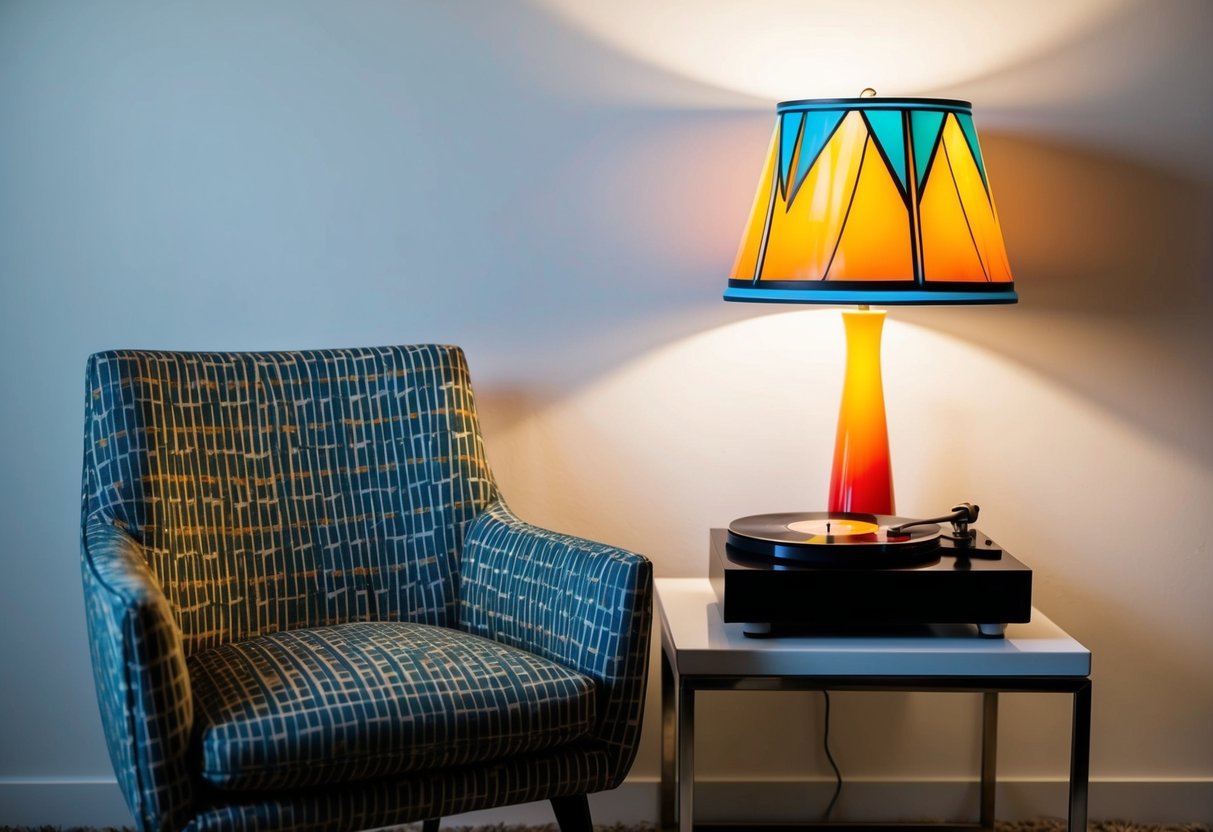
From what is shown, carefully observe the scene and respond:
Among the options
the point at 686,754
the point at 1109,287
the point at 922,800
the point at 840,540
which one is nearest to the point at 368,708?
the point at 686,754

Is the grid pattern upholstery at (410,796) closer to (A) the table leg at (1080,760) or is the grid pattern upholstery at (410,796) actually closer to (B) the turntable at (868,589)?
(B) the turntable at (868,589)

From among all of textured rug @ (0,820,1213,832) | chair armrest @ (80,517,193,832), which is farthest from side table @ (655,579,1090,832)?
chair armrest @ (80,517,193,832)

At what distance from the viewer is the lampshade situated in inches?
66.9

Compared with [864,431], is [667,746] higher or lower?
lower

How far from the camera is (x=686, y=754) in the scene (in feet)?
5.56

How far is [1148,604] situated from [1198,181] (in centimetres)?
76

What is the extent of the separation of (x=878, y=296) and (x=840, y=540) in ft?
1.13

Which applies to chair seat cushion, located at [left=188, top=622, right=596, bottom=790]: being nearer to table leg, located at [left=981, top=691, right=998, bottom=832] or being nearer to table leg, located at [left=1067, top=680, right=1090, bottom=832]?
table leg, located at [left=1067, top=680, right=1090, bottom=832]

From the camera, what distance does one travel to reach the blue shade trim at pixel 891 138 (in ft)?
5.62

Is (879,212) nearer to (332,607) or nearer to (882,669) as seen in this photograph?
(882,669)

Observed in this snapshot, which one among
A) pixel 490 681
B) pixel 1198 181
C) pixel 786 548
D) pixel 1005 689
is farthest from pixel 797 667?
pixel 1198 181

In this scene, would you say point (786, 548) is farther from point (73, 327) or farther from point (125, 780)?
point (73, 327)

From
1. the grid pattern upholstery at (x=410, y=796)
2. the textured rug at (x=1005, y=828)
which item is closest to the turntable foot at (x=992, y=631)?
the grid pattern upholstery at (x=410, y=796)

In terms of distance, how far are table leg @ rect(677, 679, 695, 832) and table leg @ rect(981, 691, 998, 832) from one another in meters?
0.73
